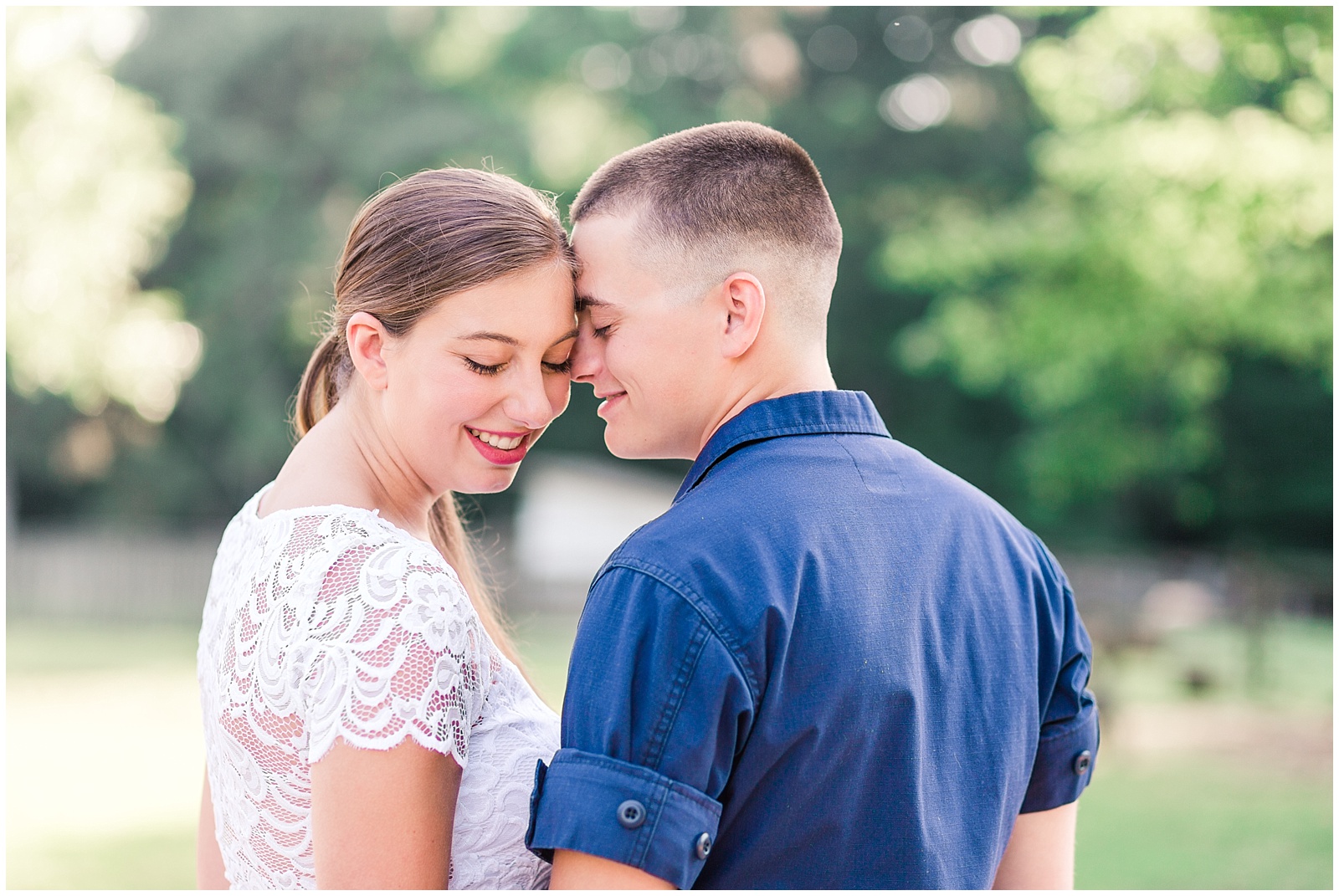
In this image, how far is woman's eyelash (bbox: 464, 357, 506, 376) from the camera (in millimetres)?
2469

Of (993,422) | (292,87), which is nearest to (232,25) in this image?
(292,87)

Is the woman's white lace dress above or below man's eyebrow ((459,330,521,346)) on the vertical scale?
below

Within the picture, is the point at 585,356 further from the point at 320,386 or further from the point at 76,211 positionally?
the point at 76,211

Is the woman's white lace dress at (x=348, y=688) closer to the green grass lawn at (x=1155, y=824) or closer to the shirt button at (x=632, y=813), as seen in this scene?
the shirt button at (x=632, y=813)

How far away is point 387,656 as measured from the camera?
2.08 metres

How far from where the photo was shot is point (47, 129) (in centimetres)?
1461

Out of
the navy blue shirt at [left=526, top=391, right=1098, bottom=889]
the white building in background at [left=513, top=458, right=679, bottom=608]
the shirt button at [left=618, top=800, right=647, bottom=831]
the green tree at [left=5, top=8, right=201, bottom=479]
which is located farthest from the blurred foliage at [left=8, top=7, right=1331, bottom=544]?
the shirt button at [left=618, top=800, right=647, bottom=831]

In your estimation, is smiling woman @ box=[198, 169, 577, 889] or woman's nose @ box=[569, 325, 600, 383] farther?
woman's nose @ box=[569, 325, 600, 383]

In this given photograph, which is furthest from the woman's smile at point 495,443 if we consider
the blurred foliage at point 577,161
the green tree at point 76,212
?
the blurred foliage at point 577,161

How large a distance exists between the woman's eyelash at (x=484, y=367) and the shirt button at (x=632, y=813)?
1.02 meters

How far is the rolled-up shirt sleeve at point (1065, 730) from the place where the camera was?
Answer: 236 cm

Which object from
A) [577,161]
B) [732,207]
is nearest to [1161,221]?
[732,207]

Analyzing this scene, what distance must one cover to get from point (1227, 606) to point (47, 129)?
20147 millimetres

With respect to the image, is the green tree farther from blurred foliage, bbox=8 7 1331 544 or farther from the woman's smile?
the woman's smile
